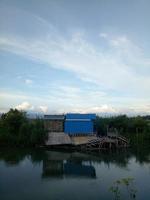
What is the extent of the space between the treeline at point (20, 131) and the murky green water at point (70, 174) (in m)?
2.43

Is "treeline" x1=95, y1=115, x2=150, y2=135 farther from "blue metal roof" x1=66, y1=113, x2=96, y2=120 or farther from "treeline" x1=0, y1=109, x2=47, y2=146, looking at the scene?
"treeline" x1=0, y1=109, x2=47, y2=146

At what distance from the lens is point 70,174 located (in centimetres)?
1978

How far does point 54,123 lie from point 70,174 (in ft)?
52.4

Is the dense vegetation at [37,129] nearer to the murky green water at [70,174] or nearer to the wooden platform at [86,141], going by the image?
the wooden platform at [86,141]

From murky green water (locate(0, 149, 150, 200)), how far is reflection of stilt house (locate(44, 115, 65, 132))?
660 cm

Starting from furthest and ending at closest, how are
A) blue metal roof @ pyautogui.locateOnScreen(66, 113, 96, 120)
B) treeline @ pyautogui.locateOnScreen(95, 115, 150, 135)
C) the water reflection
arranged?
1. treeline @ pyautogui.locateOnScreen(95, 115, 150, 135)
2. blue metal roof @ pyautogui.locateOnScreen(66, 113, 96, 120)
3. the water reflection

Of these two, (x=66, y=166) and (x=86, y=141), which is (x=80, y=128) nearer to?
(x=86, y=141)

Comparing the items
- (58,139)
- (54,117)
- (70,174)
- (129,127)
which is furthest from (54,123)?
(70,174)

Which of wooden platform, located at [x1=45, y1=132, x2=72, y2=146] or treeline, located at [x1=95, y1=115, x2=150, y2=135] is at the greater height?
treeline, located at [x1=95, y1=115, x2=150, y2=135]

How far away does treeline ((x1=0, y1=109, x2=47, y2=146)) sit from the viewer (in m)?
30.8

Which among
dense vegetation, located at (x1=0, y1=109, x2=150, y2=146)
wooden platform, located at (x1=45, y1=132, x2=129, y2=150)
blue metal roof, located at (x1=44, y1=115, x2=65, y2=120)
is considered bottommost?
wooden platform, located at (x1=45, y1=132, x2=129, y2=150)

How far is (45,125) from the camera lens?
115 ft

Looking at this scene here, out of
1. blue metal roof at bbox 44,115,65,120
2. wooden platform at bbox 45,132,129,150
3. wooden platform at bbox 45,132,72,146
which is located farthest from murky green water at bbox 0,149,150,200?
blue metal roof at bbox 44,115,65,120

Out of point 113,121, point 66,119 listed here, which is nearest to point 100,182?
point 66,119
